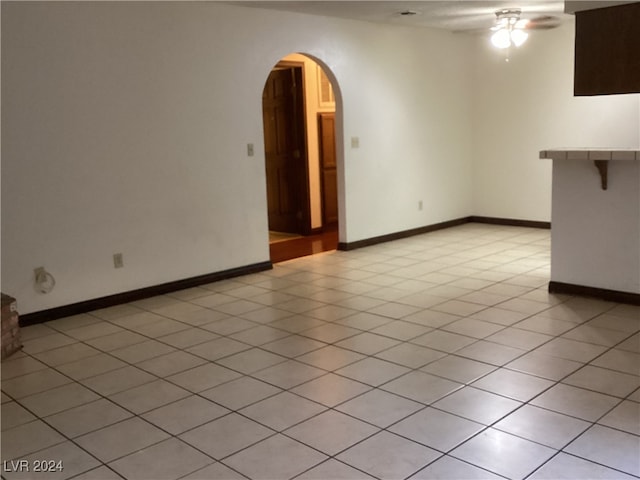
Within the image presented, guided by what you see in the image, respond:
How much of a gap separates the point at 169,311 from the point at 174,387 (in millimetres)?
1458

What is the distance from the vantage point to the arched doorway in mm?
7375

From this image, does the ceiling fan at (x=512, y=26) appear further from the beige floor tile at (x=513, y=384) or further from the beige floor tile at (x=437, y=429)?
the beige floor tile at (x=437, y=429)

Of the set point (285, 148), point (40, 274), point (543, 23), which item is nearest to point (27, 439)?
point (40, 274)

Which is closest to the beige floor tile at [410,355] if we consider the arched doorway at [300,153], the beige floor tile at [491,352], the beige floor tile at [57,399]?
the beige floor tile at [491,352]

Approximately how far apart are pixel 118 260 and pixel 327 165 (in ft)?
11.5

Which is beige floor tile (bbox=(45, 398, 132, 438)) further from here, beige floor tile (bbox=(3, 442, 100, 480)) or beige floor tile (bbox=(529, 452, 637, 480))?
beige floor tile (bbox=(529, 452, 637, 480))

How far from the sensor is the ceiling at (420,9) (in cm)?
531

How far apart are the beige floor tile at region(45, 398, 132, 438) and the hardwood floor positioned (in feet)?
10.6

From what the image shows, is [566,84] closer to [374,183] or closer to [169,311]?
[374,183]

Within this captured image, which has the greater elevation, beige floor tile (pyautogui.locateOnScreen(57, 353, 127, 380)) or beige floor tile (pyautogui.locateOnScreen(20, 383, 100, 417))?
beige floor tile (pyautogui.locateOnScreen(57, 353, 127, 380))

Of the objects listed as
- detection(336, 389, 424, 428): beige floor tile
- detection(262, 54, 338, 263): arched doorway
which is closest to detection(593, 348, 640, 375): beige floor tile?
detection(336, 389, 424, 428): beige floor tile

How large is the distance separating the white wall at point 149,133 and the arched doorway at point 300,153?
1052 mm

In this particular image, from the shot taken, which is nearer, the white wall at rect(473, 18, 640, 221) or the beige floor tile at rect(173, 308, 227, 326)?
the beige floor tile at rect(173, 308, 227, 326)

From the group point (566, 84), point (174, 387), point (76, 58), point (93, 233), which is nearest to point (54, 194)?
point (93, 233)
